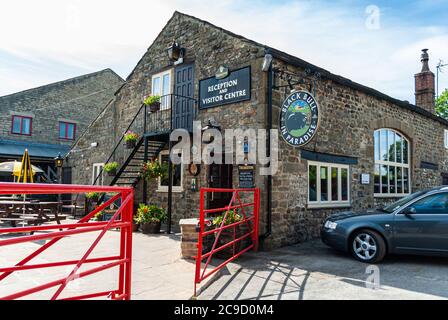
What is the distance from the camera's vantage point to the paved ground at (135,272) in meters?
4.63

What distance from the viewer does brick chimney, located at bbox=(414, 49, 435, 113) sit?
1648 centimetres

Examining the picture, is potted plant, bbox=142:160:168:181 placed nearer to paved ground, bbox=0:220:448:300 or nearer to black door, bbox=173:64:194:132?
black door, bbox=173:64:194:132

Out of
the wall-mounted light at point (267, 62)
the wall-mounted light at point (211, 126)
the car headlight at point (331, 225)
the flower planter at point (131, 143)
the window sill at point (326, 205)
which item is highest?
the wall-mounted light at point (267, 62)

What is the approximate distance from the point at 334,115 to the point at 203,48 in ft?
14.4

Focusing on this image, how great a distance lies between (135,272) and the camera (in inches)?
219

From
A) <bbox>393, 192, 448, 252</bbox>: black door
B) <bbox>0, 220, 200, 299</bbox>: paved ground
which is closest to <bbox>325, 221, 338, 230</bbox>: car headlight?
<bbox>393, 192, 448, 252</bbox>: black door

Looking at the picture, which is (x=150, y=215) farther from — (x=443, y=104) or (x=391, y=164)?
(x=443, y=104)

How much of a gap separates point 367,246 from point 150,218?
579cm

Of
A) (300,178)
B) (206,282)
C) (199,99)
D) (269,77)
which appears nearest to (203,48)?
(199,99)

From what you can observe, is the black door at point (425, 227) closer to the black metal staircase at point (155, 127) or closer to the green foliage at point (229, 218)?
the green foliage at point (229, 218)

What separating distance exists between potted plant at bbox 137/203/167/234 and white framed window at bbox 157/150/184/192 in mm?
1010

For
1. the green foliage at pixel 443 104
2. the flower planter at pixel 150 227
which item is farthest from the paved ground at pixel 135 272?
the green foliage at pixel 443 104

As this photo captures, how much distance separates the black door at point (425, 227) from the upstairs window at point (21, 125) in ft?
71.3

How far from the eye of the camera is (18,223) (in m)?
11.4
